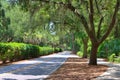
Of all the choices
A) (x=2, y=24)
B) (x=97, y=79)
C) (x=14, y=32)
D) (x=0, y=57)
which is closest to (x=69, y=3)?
(x=0, y=57)

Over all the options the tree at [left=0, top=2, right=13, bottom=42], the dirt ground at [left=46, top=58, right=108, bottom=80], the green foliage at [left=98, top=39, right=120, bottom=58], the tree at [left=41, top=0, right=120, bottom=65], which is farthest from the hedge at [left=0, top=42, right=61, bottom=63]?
the green foliage at [left=98, top=39, right=120, bottom=58]

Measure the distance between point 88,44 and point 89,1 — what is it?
26739mm

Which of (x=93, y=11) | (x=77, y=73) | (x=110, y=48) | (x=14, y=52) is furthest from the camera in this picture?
(x=110, y=48)

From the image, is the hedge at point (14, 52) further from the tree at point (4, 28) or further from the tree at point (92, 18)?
the tree at point (92, 18)

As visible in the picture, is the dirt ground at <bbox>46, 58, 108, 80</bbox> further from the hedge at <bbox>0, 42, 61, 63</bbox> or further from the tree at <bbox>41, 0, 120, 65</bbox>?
the hedge at <bbox>0, 42, 61, 63</bbox>

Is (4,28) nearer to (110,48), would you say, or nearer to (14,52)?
(14,52)

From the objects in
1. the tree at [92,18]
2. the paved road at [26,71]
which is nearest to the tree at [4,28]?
the paved road at [26,71]

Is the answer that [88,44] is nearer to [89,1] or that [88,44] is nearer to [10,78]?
[89,1]

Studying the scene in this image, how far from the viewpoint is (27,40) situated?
68438 mm

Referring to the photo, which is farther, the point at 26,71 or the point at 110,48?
the point at 110,48

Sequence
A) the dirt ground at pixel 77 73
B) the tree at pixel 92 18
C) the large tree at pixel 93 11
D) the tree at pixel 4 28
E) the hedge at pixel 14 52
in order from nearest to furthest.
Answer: the dirt ground at pixel 77 73, the large tree at pixel 93 11, the tree at pixel 92 18, the hedge at pixel 14 52, the tree at pixel 4 28

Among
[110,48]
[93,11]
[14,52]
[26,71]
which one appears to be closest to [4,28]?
[14,52]

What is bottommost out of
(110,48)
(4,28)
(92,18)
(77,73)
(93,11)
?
(110,48)

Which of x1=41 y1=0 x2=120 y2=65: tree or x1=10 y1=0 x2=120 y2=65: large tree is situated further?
x1=41 y1=0 x2=120 y2=65: tree
